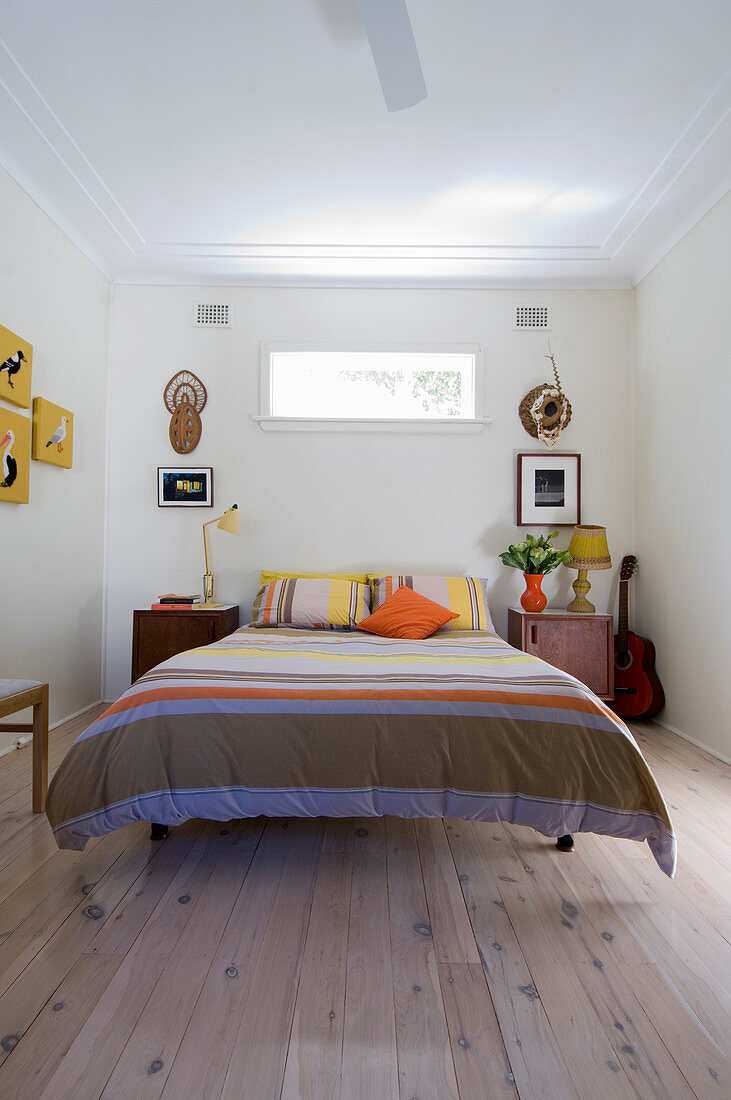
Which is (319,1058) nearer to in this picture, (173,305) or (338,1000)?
(338,1000)

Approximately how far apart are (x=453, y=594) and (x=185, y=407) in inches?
85.6

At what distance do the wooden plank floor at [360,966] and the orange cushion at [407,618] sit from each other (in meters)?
1.14

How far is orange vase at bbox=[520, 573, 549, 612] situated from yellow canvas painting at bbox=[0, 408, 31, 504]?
9.33 feet

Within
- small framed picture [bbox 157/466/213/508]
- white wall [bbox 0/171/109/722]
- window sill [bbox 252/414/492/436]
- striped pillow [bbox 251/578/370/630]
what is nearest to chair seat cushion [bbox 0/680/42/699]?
white wall [bbox 0/171/109/722]

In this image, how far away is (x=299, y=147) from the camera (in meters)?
2.81

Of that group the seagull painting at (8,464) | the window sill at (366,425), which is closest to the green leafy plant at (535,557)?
the window sill at (366,425)

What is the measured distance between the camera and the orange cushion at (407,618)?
3113 millimetres

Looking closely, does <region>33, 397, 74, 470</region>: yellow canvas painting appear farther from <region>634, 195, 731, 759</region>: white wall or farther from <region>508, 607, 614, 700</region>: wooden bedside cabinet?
<region>634, 195, 731, 759</region>: white wall

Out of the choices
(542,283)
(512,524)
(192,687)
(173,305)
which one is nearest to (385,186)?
(542,283)

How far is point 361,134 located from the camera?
2.72 meters

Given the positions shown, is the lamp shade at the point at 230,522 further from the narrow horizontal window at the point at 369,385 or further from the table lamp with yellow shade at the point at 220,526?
the narrow horizontal window at the point at 369,385

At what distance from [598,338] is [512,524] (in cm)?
140

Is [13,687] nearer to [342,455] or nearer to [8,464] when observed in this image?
[8,464]

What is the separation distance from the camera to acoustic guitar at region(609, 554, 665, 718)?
3.59 m
